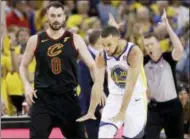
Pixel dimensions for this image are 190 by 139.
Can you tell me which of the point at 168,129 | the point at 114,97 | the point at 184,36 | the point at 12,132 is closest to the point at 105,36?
the point at 114,97

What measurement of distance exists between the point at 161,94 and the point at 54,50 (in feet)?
5.42

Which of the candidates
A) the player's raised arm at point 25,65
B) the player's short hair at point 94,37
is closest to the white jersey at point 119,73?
the player's raised arm at point 25,65

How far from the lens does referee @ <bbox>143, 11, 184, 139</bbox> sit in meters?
8.56

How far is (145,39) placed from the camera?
8570 millimetres

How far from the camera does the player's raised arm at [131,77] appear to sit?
7176 mm

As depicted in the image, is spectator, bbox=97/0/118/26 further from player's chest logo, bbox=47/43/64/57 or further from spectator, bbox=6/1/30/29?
player's chest logo, bbox=47/43/64/57

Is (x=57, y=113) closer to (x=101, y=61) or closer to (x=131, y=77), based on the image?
(x=101, y=61)

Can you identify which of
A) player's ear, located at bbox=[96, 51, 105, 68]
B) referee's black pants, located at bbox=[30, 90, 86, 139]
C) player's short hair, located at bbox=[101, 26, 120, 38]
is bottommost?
referee's black pants, located at bbox=[30, 90, 86, 139]

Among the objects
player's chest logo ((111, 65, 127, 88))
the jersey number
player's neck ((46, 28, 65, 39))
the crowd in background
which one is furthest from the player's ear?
the crowd in background

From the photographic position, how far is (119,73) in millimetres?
7504

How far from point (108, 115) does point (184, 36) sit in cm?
558

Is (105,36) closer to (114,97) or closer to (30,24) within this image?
(114,97)

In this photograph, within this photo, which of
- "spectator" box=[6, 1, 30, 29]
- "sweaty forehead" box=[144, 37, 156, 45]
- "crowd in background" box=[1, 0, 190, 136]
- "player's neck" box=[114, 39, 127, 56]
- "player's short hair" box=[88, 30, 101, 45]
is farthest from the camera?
"spectator" box=[6, 1, 30, 29]

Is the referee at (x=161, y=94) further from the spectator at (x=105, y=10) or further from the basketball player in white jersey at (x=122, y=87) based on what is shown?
the spectator at (x=105, y=10)
